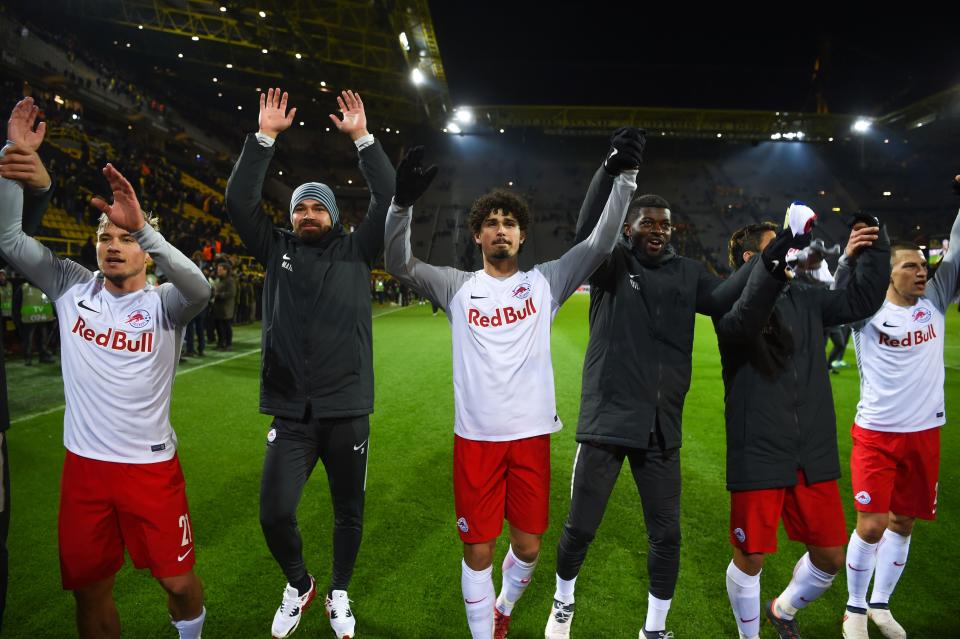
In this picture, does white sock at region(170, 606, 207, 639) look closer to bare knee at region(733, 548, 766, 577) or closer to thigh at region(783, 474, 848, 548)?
bare knee at region(733, 548, 766, 577)

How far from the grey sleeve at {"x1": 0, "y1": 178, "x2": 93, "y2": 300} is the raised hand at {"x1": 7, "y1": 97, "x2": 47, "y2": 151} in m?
0.20

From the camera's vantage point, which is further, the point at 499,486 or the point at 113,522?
the point at 499,486

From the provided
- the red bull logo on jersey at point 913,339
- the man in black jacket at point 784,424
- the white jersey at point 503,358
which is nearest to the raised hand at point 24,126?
the white jersey at point 503,358

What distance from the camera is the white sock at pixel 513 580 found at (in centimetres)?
315

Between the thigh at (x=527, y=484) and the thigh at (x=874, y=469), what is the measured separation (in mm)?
1745

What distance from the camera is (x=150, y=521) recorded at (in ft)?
8.65

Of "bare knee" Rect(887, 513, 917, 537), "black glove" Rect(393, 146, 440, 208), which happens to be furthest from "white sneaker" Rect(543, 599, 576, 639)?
"black glove" Rect(393, 146, 440, 208)

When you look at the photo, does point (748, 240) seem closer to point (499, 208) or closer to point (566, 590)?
point (499, 208)

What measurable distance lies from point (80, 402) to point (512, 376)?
204 centimetres

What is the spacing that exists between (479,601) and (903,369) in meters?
2.74

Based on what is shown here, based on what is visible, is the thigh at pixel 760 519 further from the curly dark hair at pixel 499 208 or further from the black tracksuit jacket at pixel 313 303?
the black tracksuit jacket at pixel 313 303

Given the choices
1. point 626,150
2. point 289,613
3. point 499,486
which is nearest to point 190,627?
point 289,613

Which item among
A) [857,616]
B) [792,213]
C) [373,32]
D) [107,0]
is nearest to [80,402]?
[792,213]

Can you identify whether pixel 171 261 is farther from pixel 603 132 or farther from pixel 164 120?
pixel 603 132
